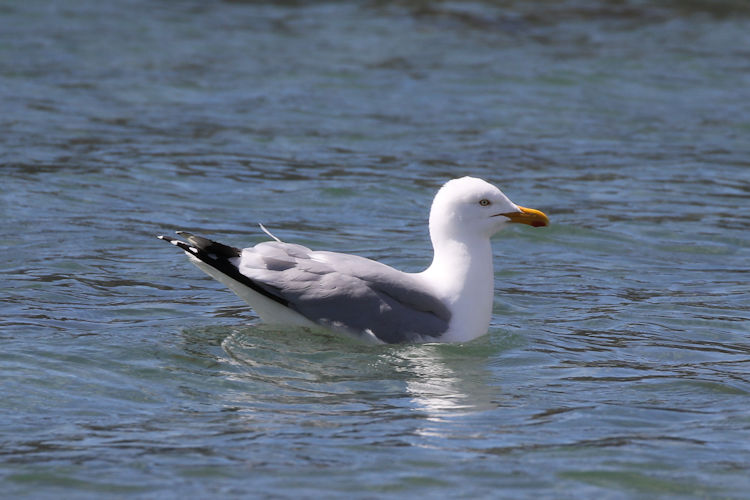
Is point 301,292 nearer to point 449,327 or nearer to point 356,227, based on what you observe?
point 449,327

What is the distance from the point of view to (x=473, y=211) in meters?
7.23

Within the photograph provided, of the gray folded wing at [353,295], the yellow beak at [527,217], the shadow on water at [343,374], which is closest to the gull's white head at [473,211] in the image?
the yellow beak at [527,217]

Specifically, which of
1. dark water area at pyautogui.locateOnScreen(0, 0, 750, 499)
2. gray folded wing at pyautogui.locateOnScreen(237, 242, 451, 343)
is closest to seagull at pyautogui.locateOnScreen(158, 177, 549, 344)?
gray folded wing at pyautogui.locateOnScreen(237, 242, 451, 343)

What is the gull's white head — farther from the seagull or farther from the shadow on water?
the shadow on water

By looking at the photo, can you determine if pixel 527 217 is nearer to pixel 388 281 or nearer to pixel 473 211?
pixel 473 211

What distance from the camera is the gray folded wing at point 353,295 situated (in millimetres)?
A: 6992

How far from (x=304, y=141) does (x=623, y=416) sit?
290 inches

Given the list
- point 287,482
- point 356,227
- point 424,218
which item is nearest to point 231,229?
point 356,227

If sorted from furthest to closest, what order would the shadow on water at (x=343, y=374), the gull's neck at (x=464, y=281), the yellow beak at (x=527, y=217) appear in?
1. the yellow beak at (x=527, y=217)
2. the gull's neck at (x=464, y=281)
3. the shadow on water at (x=343, y=374)

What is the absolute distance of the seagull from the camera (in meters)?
6.99

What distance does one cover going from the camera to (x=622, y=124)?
14062mm

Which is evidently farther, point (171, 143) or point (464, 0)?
point (464, 0)

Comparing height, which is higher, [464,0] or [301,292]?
[464,0]

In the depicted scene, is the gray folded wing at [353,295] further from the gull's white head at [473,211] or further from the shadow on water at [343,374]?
the gull's white head at [473,211]
